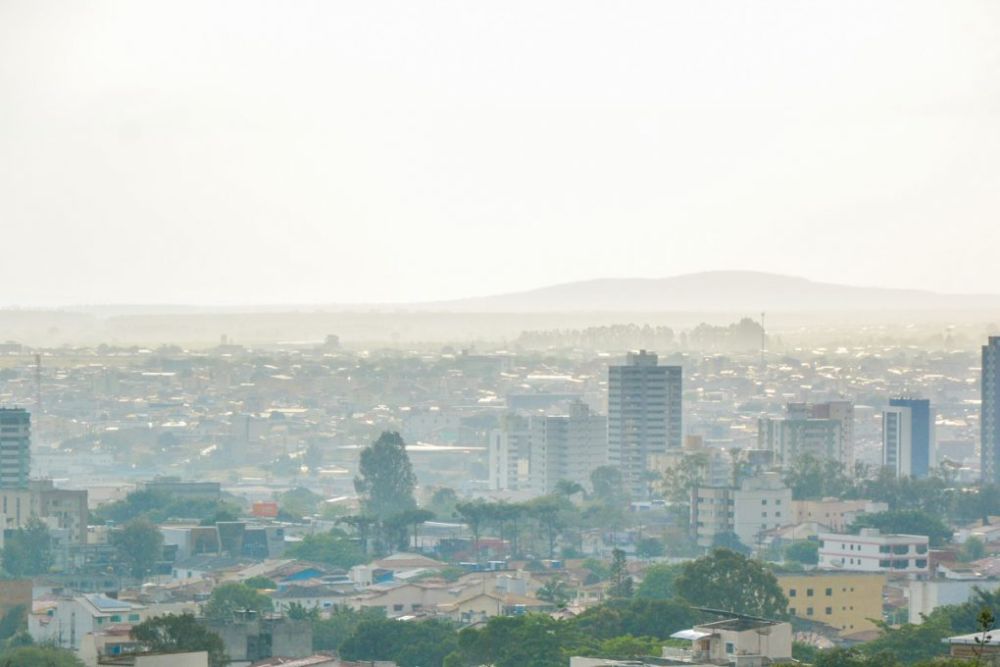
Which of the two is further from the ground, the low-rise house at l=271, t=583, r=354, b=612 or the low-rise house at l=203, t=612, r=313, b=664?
the low-rise house at l=203, t=612, r=313, b=664

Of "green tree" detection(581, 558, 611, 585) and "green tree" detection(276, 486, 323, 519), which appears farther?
"green tree" detection(276, 486, 323, 519)

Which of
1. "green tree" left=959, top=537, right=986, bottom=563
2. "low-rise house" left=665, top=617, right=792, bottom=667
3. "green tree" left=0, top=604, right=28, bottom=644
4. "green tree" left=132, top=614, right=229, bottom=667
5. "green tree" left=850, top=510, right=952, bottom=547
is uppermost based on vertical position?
"low-rise house" left=665, top=617, right=792, bottom=667

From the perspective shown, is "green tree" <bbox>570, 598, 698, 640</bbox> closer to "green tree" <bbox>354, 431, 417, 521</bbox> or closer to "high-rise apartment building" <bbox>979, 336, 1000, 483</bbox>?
"green tree" <bbox>354, 431, 417, 521</bbox>

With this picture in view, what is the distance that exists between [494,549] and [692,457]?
21.1m

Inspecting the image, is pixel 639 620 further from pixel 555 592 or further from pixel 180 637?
pixel 555 592

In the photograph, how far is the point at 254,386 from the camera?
172 meters

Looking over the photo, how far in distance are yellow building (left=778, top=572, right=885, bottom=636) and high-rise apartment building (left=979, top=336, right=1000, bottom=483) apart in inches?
1718

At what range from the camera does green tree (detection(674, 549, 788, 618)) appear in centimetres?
5009

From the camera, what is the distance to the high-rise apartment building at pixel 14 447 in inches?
3639

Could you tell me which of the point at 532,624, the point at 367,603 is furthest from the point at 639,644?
the point at 367,603

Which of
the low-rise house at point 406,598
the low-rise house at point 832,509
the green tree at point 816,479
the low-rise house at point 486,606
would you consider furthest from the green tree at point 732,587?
the green tree at point 816,479

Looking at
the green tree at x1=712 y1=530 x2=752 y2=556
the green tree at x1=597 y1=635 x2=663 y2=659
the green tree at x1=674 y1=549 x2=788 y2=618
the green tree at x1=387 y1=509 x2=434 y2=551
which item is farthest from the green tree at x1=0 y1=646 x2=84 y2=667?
the green tree at x1=712 y1=530 x2=752 y2=556

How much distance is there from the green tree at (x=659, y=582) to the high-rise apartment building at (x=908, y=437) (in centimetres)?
4400

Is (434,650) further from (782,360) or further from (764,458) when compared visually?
(782,360)
